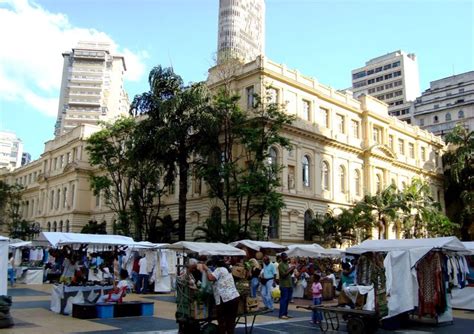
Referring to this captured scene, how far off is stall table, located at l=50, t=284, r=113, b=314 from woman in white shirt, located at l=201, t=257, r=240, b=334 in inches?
238

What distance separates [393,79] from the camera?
98.1 meters

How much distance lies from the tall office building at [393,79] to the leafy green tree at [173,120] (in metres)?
68.7

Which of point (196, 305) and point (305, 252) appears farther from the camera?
point (305, 252)

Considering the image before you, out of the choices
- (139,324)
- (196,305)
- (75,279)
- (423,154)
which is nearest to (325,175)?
(423,154)

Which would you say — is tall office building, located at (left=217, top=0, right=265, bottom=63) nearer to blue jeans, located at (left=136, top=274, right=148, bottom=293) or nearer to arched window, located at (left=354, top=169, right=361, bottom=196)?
arched window, located at (left=354, top=169, right=361, bottom=196)

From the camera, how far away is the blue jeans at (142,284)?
2119cm

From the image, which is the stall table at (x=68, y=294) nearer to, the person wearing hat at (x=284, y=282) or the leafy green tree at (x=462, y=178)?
the person wearing hat at (x=284, y=282)

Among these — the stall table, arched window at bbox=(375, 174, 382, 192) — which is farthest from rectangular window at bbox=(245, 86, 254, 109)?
the stall table

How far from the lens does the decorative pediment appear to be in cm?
4224

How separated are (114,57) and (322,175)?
293ft

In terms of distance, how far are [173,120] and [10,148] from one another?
125048mm

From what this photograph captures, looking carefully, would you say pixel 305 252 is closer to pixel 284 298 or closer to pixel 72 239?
pixel 284 298

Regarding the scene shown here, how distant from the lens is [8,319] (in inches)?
440

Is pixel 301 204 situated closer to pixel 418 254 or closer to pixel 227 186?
pixel 227 186
